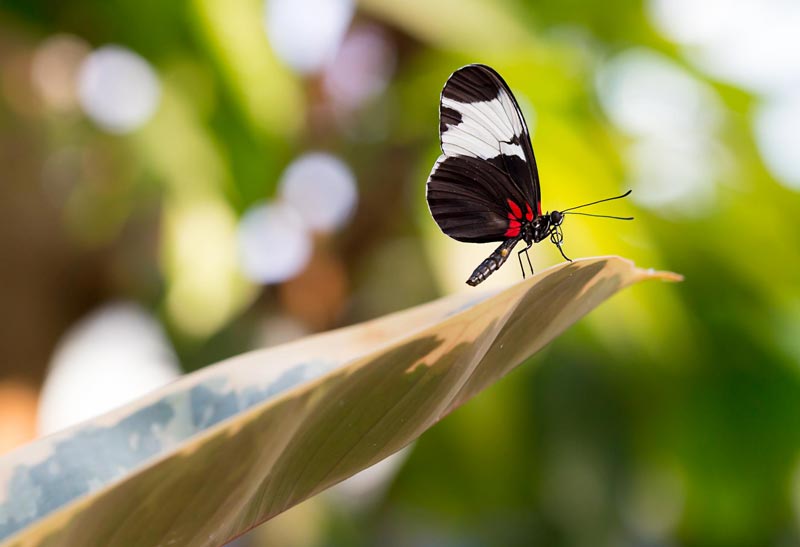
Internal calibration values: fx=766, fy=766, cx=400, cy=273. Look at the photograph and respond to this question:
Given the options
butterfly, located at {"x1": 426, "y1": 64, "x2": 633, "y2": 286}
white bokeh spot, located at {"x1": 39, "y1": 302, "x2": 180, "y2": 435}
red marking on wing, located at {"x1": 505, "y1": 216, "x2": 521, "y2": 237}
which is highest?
butterfly, located at {"x1": 426, "y1": 64, "x2": 633, "y2": 286}

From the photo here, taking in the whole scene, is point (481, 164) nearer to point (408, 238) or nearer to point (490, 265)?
point (490, 265)

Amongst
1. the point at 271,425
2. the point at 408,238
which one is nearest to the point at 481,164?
the point at 271,425

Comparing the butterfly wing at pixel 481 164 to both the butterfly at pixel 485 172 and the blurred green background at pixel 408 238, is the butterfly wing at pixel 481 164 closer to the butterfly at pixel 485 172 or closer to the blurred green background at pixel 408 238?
the butterfly at pixel 485 172

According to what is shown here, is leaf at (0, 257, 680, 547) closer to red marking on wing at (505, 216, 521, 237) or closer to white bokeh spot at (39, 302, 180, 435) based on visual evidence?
red marking on wing at (505, 216, 521, 237)

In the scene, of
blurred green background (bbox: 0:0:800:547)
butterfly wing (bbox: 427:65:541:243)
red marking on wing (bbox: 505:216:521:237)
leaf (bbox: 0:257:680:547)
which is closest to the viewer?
leaf (bbox: 0:257:680:547)

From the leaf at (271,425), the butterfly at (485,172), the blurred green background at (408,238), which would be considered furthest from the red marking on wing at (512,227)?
the blurred green background at (408,238)

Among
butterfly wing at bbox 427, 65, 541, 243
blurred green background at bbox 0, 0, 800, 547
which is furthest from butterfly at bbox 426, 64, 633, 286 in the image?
blurred green background at bbox 0, 0, 800, 547
